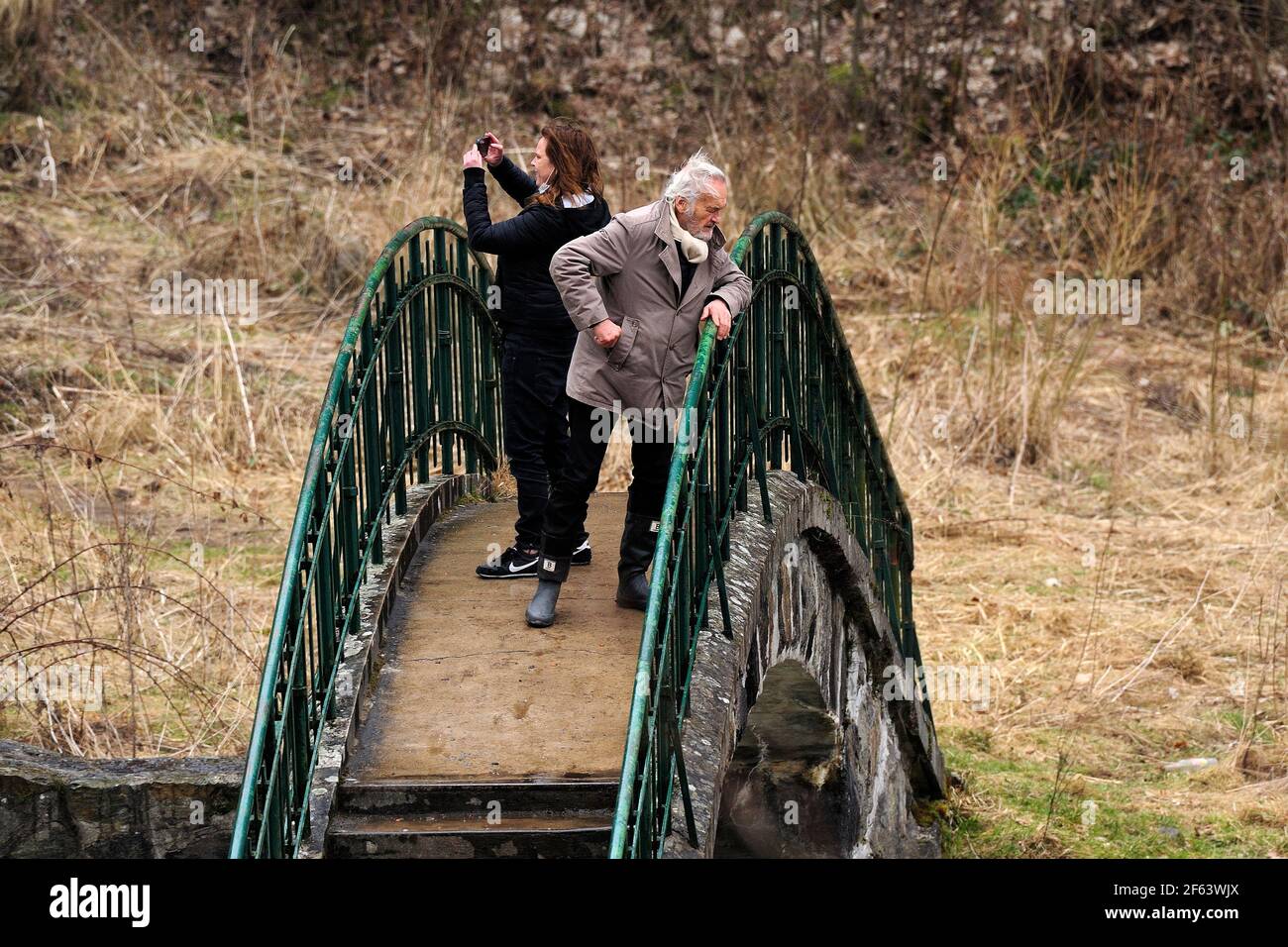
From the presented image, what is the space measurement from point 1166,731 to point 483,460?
479cm

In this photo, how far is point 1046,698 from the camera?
10398 mm

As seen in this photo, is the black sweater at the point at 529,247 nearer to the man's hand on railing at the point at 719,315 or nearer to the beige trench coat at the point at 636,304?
the beige trench coat at the point at 636,304

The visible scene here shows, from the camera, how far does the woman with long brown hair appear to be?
554 cm

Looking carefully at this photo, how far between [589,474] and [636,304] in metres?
0.59

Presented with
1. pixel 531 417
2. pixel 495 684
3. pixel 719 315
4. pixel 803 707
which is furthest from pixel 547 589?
pixel 803 707

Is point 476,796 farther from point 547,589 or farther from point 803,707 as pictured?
point 803,707

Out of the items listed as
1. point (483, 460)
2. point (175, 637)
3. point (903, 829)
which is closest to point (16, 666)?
point (175, 637)

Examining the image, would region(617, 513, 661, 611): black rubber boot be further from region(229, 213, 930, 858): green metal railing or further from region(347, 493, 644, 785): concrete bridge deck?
region(229, 213, 930, 858): green metal railing

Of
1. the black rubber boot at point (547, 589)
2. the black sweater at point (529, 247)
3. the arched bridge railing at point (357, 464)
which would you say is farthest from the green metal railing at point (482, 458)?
the black rubber boot at point (547, 589)

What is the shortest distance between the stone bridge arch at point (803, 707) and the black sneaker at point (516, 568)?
0.78 meters

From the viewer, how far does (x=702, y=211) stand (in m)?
5.07

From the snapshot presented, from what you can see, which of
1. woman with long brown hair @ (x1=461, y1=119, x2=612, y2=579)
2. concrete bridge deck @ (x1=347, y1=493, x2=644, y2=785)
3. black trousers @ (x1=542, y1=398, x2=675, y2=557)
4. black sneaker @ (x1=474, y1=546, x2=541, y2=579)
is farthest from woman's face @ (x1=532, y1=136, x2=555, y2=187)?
concrete bridge deck @ (x1=347, y1=493, x2=644, y2=785)

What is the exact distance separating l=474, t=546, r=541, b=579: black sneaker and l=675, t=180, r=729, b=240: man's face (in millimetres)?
1487
